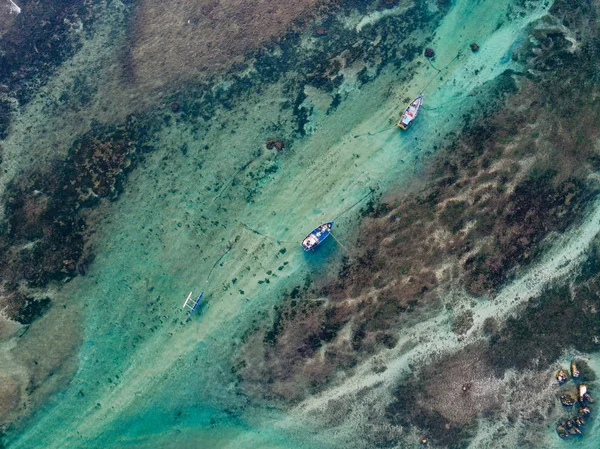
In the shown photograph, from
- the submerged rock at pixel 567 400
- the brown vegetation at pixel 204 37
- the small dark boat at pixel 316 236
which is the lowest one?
the submerged rock at pixel 567 400

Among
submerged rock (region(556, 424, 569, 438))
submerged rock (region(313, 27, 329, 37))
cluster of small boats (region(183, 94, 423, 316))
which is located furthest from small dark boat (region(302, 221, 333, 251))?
submerged rock (region(556, 424, 569, 438))

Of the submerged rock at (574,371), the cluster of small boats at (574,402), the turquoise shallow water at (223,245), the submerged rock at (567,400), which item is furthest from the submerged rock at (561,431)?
the turquoise shallow water at (223,245)

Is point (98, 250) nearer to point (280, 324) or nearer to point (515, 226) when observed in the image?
point (280, 324)

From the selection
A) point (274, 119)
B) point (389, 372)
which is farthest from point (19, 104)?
point (389, 372)

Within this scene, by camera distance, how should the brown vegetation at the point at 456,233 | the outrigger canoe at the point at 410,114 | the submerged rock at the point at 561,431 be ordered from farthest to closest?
1. the outrigger canoe at the point at 410,114
2. the brown vegetation at the point at 456,233
3. the submerged rock at the point at 561,431

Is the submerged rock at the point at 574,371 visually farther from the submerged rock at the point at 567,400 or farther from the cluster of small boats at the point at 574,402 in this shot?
the submerged rock at the point at 567,400

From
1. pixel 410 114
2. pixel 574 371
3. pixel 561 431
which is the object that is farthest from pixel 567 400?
pixel 410 114

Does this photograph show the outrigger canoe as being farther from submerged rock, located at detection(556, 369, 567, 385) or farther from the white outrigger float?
submerged rock, located at detection(556, 369, 567, 385)
